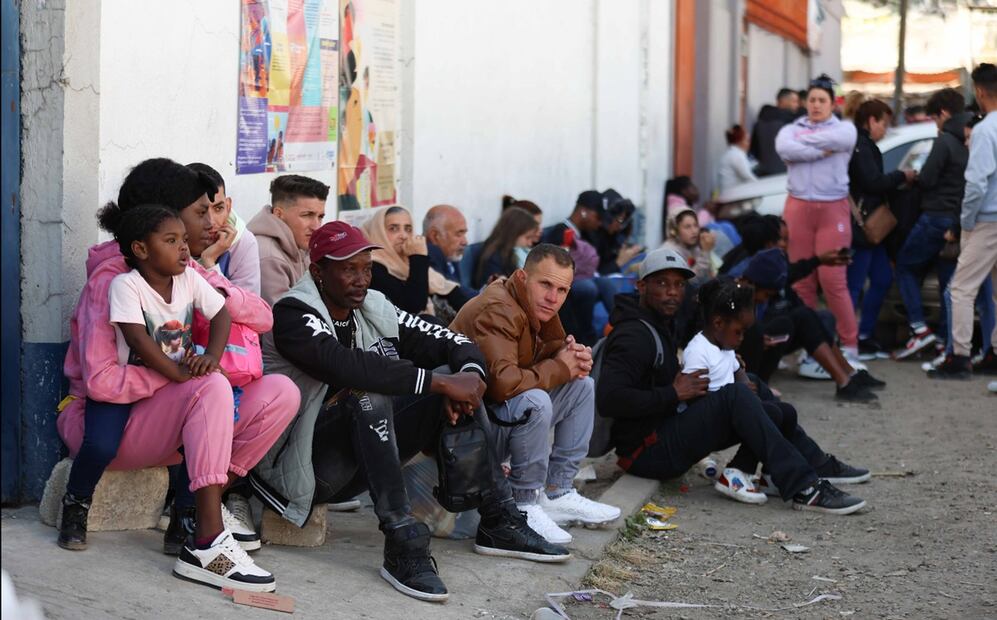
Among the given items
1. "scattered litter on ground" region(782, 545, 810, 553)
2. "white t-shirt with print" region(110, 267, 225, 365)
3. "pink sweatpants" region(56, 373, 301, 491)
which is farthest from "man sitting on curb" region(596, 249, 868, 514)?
"white t-shirt with print" region(110, 267, 225, 365)

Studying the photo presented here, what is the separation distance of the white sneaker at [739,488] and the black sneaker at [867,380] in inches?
110

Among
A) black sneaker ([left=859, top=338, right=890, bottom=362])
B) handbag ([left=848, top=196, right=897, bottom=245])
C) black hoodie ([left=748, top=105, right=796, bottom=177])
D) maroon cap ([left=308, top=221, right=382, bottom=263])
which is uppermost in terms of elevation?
black hoodie ([left=748, top=105, right=796, bottom=177])

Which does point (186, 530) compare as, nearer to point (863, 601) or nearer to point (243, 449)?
point (243, 449)

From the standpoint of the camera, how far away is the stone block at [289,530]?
16.6 ft

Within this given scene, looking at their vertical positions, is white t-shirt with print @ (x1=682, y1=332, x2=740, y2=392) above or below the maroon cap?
below

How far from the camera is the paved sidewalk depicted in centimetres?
419

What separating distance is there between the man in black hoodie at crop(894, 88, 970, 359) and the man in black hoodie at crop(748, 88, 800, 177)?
5.87m

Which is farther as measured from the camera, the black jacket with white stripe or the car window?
the car window

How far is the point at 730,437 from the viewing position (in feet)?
21.0

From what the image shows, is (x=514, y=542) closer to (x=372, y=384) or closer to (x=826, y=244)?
(x=372, y=384)

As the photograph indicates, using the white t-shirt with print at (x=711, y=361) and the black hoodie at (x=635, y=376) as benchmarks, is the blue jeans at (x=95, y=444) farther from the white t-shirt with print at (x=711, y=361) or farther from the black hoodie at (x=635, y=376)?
the white t-shirt with print at (x=711, y=361)

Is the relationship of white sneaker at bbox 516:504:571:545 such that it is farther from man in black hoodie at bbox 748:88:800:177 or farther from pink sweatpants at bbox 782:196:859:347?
man in black hoodie at bbox 748:88:800:177

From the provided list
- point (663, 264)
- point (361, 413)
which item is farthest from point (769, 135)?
point (361, 413)

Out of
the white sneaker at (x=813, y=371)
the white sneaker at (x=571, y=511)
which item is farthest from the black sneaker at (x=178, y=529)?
the white sneaker at (x=813, y=371)
